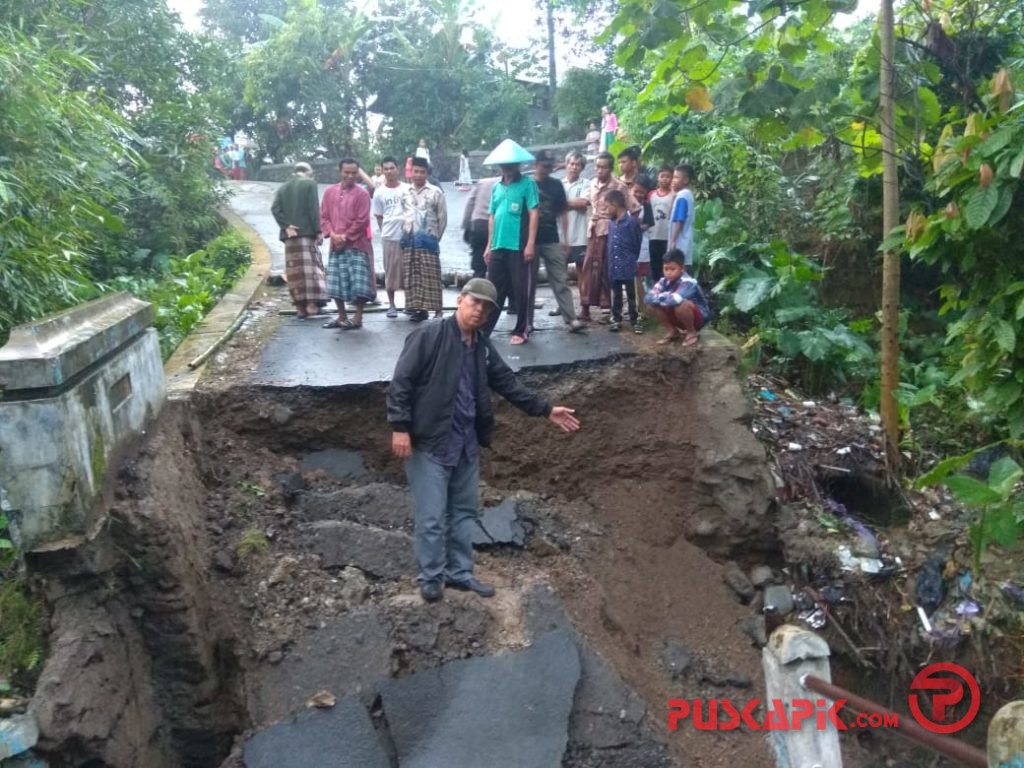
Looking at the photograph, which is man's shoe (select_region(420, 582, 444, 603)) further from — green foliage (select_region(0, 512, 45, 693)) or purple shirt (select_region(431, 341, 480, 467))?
green foliage (select_region(0, 512, 45, 693))

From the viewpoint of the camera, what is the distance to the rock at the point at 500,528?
5914mm

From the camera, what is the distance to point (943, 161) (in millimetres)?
4434

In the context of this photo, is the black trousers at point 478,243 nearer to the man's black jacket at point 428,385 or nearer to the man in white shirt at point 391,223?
the man in white shirt at point 391,223

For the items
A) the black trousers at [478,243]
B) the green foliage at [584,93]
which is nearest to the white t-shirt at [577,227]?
the black trousers at [478,243]

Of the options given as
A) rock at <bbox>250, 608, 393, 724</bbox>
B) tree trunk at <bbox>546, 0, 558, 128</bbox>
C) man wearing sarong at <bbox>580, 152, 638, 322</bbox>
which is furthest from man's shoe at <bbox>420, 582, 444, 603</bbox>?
tree trunk at <bbox>546, 0, 558, 128</bbox>

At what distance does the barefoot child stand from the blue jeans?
2.70 m

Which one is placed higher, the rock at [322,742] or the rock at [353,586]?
the rock at [353,586]

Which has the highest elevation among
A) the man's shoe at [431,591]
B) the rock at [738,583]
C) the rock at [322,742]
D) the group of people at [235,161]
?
the group of people at [235,161]

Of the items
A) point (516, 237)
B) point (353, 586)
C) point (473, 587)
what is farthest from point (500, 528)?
point (516, 237)

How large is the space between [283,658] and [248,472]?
169 centimetres

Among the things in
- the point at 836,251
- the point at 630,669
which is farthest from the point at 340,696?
the point at 836,251

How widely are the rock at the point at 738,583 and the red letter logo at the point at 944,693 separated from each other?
46.8 inches

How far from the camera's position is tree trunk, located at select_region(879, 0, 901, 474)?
563 centimetres

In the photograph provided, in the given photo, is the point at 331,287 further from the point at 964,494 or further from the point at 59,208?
the point at 964,494
